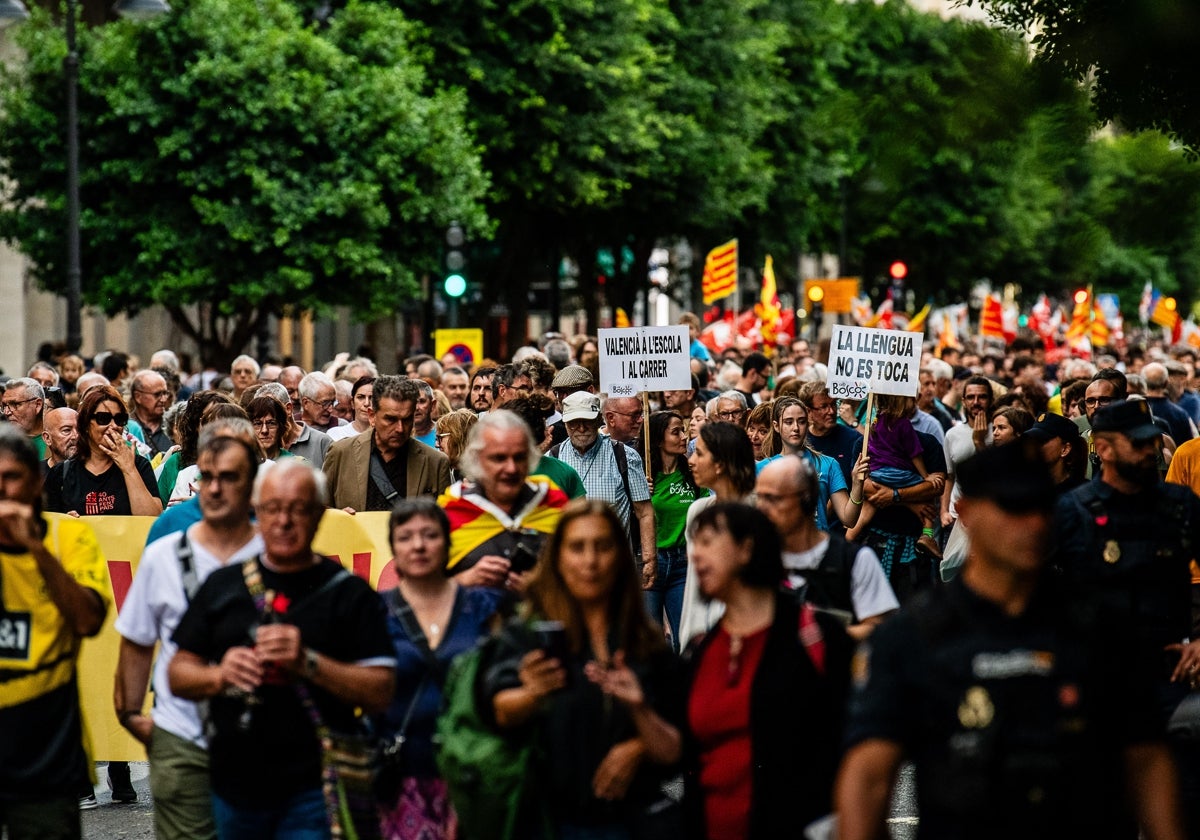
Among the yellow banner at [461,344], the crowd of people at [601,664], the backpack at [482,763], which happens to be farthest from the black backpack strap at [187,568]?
the yellow banner at [461,344]

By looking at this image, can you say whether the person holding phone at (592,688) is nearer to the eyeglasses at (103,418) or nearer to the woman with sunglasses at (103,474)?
the woman with sunglasses at (103,474)

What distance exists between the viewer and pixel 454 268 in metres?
25.0

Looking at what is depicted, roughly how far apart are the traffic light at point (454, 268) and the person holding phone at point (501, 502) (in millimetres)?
17683

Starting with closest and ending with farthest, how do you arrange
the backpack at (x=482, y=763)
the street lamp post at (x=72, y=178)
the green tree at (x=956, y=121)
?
the green tree at (x=956, y=121)
the backpack at (x=482, y=763)
the street lamp post at (x=72, y=178)

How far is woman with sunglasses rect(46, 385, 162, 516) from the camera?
10320 mm

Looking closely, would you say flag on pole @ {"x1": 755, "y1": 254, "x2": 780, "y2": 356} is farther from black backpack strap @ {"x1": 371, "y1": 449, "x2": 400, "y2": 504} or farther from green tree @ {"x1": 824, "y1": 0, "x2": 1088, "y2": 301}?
green tree @ {"x1": 824, "y1": 0, "x2": 1088, "y2": 301}

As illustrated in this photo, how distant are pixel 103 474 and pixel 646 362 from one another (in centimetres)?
392

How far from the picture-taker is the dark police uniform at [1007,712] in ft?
14.0

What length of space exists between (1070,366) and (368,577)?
10.5m

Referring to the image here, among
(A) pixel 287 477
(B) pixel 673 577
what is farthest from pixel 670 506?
(A) pixel 287 477

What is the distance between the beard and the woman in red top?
197 centimetres

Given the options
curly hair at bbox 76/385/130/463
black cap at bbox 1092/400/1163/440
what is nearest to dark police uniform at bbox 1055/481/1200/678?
black cap at bbox 1092/400/1163/440

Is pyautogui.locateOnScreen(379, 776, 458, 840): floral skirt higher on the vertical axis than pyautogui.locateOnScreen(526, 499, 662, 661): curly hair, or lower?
lower

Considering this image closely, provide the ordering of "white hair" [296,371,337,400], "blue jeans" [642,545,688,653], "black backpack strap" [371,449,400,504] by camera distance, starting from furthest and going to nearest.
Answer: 1. "white hair" [296,371,337,400]
2. "blue jeans" [642,545,688,653]
3. "black backpack strap" [371,449,400,504]
